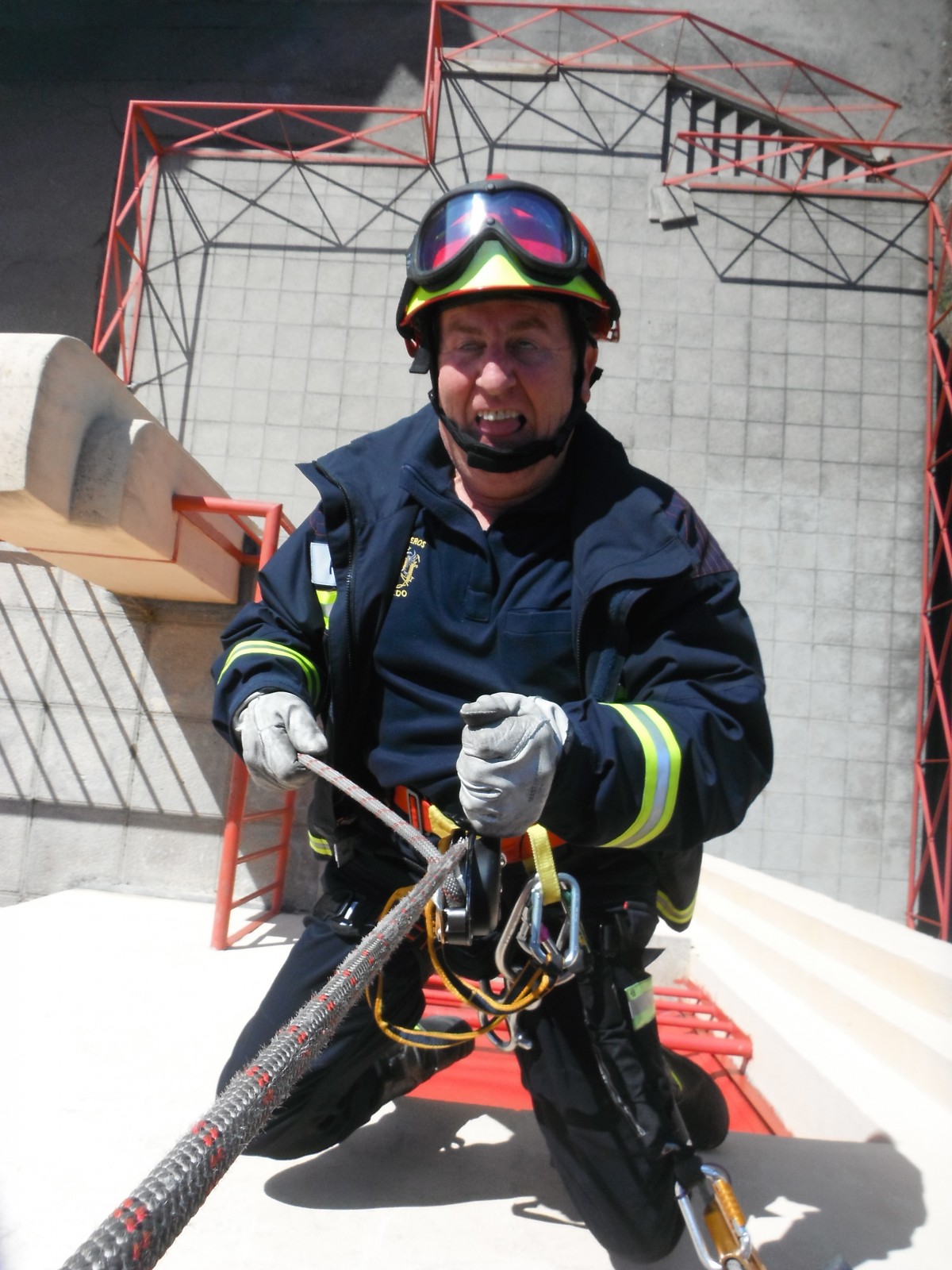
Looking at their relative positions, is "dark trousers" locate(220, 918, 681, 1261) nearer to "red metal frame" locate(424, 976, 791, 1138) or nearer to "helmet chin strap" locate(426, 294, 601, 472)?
"red metal frame" locate(424, 976, 791, 1138)

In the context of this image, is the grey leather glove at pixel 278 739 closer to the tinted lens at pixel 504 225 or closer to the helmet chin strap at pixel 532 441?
the helmet chin strap at pixel 532 441

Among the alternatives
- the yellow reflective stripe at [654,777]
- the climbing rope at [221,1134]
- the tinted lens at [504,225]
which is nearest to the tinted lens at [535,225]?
the tinted lens at [504,225]

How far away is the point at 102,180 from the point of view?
813 cm

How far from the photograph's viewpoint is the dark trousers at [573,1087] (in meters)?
1.54

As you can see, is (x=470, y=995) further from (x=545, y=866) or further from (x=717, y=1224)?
(x=717, y=1224)

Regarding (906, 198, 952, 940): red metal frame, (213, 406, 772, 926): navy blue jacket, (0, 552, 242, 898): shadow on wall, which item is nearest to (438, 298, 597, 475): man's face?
(213, 406, 772, 926): navy blue jacket

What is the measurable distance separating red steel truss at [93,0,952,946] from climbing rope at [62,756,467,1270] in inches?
247

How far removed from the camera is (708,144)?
7.62 meters

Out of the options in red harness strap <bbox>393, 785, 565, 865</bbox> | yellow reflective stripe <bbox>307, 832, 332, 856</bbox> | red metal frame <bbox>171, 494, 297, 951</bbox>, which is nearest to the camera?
red harness strap <bbox>393, 785, 565, 865</bbox>

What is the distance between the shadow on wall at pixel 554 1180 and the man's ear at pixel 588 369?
62.9 inches

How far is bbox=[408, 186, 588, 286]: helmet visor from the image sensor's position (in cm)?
172

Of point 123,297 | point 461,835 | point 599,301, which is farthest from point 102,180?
point 461,835

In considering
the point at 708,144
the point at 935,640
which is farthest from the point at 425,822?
the point at 708,144

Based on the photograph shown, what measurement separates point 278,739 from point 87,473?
2253 millimetres
